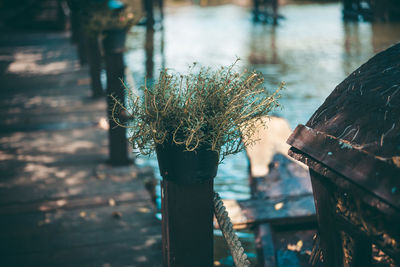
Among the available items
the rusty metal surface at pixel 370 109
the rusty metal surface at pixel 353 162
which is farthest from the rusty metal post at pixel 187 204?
the rusty metal surface at pixel 370 109

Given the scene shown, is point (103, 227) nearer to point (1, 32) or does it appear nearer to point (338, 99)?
point (338, 99)

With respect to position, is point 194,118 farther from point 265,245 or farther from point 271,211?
point 271,211

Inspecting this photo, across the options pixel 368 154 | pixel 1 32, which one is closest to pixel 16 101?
pixel 368 154

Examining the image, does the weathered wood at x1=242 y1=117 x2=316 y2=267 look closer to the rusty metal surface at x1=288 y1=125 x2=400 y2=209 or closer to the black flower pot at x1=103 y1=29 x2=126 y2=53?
the rusty metal surface at x1=288 y1=125 x2=400 y2=209

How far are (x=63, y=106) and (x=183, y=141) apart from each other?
20.9ft

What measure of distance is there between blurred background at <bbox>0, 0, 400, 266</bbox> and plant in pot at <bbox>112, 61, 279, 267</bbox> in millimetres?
199

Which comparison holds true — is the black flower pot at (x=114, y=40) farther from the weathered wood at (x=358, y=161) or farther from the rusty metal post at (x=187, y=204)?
the weathered wood at (x=358, y=161)

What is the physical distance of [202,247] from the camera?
2.30m

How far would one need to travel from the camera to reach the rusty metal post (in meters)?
2.17

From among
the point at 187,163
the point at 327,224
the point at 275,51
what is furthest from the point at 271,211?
the point at 275,51

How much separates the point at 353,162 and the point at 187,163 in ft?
2.35

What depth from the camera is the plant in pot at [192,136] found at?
2127 millimetres

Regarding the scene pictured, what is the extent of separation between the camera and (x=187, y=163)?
2150 mm

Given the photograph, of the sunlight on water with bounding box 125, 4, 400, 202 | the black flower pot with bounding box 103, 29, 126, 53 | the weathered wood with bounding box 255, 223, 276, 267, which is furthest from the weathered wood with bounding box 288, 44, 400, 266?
the black flower pot with bounding box 103, 29, 126, 53
